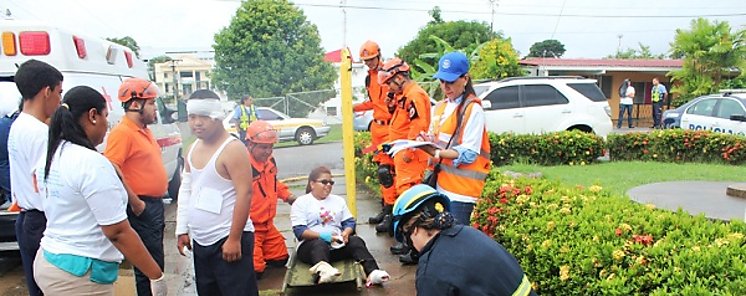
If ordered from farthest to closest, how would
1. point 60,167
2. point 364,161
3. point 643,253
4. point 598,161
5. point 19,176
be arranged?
point 598,161 → point 364,161 → point 19,176 → point 643,253 → point 60,167

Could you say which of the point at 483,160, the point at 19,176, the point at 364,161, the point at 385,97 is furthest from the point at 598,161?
the point at 19,176

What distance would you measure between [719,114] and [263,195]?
10276 millimetres

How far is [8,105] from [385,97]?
10.6 feet

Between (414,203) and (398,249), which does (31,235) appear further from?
(398,249)

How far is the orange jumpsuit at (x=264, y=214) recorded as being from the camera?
15.0ft

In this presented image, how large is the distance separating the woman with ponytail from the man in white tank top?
0.53m

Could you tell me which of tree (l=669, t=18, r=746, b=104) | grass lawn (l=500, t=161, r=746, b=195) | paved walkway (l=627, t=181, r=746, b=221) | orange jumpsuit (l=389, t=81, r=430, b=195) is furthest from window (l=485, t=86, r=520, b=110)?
tree (l=669, t=18, r=746, b=104)

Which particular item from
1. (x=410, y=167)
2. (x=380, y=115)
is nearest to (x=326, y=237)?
(x=410, y=167)

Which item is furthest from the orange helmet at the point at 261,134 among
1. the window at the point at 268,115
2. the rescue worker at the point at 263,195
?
the window at the point at 268,115

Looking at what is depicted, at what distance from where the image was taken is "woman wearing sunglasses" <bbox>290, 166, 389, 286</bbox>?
4355 mm

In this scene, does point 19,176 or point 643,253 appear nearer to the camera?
point 643,253

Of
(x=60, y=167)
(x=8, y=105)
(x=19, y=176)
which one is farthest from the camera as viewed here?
(x=8, y=105)

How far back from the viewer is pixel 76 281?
8.03ft

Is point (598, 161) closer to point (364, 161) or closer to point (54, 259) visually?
point (364, 161)
